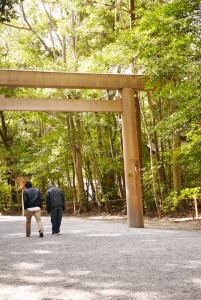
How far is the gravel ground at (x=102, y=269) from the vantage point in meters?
3.18

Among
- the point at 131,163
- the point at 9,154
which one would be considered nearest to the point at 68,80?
the point at 131,163

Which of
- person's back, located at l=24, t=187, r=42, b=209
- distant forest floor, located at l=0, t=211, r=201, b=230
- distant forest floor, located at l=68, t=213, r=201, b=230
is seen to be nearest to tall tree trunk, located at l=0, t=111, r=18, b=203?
distant forest floor, located at l=0, t=211, r=201, b=230

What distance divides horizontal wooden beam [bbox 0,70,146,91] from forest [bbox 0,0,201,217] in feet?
1.43

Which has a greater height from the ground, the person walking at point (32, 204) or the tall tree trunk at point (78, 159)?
the tall tree trunk at point (78, 159)

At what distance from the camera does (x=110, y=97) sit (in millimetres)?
15867

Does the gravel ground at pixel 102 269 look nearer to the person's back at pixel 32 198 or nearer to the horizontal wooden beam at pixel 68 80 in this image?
the person's back at pixel 32 198

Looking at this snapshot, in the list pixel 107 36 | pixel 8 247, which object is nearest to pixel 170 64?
pixel 8 247

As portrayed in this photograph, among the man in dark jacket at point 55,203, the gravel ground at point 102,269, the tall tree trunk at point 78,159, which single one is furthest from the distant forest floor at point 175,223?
the tall tree trunk at point 78,159

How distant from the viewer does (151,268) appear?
13.5 ft

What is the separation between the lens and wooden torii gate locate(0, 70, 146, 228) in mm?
8078

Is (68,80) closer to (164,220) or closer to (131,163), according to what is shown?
(131,163)

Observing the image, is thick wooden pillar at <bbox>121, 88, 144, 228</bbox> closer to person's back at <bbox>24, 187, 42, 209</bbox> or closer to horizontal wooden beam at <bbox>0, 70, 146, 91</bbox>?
horizontal wooden beam at <bbox>0, 70, 146, 91</bbox>

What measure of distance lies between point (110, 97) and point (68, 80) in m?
7.58

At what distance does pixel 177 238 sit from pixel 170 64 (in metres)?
3.65
